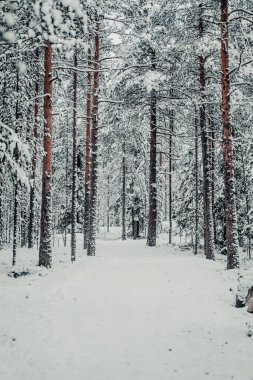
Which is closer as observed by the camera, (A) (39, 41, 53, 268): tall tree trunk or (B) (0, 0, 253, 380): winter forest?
(B) (0, 0, 253, 380): winter forest

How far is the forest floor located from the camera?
6.40 m

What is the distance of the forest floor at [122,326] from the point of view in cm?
640

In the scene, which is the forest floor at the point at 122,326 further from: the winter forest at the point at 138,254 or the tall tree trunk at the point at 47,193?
the tall tree trunk at the point at 47,193

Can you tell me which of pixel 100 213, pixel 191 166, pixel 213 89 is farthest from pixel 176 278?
pixel 100 213

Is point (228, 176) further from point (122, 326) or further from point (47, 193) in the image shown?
point (122, 326)

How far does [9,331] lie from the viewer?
8062 mm

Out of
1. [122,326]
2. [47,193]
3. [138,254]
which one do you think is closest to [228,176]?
[47,193]

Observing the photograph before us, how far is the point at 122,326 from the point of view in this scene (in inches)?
336

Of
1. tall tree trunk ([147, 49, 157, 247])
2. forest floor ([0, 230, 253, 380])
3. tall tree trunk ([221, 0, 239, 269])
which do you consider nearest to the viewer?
forest floor ([0, 230, 253, 380])

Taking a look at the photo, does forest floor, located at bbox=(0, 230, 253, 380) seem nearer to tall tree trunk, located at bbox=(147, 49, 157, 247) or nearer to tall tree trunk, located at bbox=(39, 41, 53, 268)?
tall tree trunk, located at bbox=(39, 41, 53, 268)

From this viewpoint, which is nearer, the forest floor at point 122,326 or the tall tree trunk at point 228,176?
the forest floor at point 122,326

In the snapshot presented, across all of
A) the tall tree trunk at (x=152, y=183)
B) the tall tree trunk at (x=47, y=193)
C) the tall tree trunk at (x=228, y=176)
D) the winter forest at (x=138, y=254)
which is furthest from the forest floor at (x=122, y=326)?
the tall tree trunk at (x=152, y=183)

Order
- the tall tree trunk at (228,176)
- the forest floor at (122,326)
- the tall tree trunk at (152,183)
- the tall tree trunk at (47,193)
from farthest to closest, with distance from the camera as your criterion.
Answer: the tall tree trunk at (152,183) → the tall tree trunk at (47,193) → the tall tree trunk at (228,176) → the forest floor at (122,326)

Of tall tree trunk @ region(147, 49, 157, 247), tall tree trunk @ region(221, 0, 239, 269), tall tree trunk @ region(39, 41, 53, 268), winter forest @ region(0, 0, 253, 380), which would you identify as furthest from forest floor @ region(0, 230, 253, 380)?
tall tree trunk @ region(147, 49, 157, 247)
